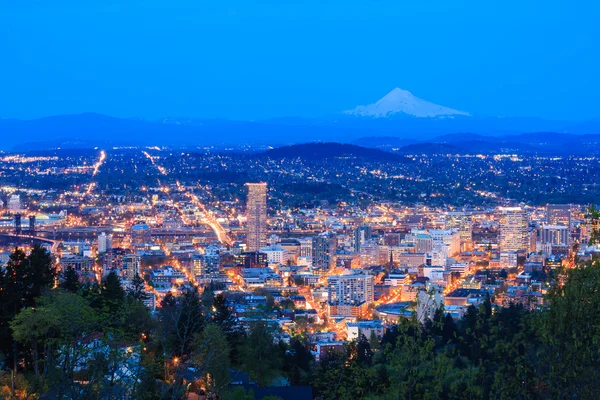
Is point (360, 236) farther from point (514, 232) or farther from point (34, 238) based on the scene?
point (34, 238)

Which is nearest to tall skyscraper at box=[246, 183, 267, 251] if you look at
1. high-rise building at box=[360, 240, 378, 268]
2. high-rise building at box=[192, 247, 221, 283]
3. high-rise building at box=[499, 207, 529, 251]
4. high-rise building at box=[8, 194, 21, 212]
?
high-rise building at box=[360, 240, 378, 268]

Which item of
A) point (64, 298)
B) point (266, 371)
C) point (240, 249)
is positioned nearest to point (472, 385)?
point (64, 298)

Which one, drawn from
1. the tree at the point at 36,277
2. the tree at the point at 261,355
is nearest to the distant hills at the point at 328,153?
the tree at the point at 261,355

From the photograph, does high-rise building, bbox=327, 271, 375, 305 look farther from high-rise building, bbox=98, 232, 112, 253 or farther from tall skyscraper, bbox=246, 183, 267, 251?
high-rise building, bbox=98, 232, 112, 253

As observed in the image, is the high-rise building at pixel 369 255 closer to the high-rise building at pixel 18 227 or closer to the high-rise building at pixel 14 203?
the high-rise building at pixel 18 227

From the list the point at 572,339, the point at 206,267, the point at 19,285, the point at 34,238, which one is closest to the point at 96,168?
the point at 34,238
